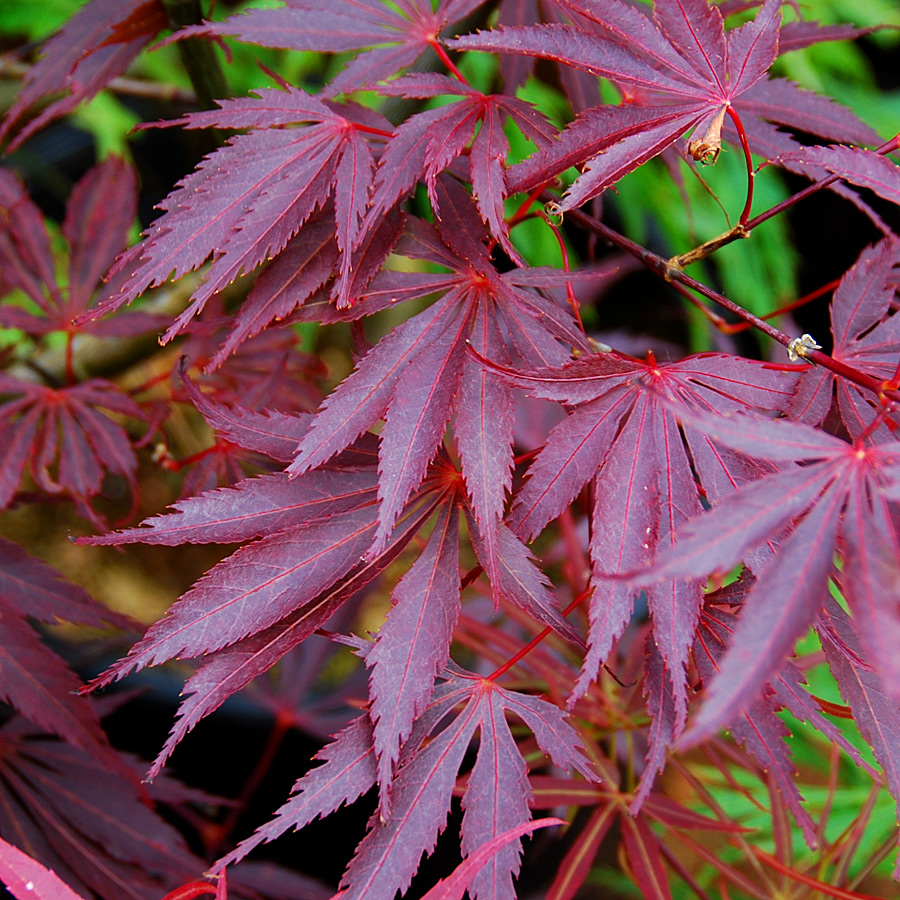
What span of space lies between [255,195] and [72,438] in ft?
0.92

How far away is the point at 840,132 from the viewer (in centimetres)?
44

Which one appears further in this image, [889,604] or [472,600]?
[472,600]

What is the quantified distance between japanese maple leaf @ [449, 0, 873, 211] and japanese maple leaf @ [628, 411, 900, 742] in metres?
0.14

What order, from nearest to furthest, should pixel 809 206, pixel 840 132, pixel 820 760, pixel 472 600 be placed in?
pixel 840 132 < pixel 472 600 < pixel 820 760 < pixel 809 206

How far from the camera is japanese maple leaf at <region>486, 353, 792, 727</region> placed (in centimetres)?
32

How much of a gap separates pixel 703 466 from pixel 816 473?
0.22ft

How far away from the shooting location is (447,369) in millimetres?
360

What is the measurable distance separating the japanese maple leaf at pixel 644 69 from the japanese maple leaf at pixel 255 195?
77mm

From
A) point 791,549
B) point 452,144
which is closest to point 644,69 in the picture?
point 452,144

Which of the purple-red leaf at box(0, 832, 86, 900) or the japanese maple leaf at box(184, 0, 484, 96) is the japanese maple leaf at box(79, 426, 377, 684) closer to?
the purple-red leaf at box(0, 832, 86, 900)

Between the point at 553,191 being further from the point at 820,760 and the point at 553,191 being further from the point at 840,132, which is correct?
the point at 820,760

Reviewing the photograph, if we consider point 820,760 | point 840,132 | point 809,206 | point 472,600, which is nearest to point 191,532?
point 840,132

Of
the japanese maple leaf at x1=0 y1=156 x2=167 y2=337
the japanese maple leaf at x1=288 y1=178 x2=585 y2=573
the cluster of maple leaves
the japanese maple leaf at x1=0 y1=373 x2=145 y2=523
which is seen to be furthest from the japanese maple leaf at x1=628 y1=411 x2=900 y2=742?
the japanese maple leaf at x1=0 y1=156 x2=167 y2=337

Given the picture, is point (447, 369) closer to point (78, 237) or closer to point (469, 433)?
point (469, 433)
